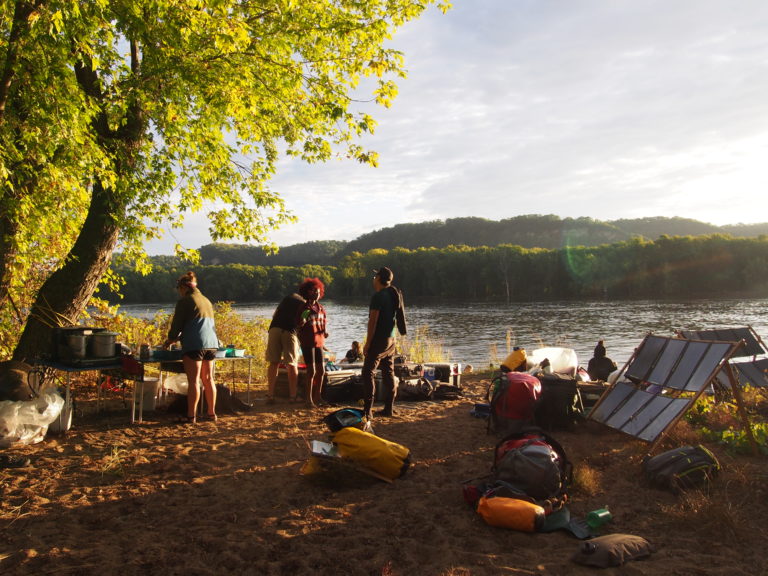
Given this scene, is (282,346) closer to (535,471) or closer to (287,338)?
(287,338)

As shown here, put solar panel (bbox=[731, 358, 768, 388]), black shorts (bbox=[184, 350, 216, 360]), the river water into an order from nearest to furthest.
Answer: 1. black shorts (bbox=[184, 350, 216, 360])
2. solar panel (bbox=[731, 358, 768, 388])
3. the river water

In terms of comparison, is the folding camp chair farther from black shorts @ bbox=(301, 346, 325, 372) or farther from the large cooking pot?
black shorts @ bbox=(301, 346, 325, 372)

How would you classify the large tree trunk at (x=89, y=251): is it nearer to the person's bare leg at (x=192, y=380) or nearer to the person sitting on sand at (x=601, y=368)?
the person's bare leg at (x=192, y=380)

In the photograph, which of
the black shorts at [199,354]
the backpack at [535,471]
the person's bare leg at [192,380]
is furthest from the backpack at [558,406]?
the person's bare leg at [192,380]

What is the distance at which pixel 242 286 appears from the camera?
7125 cm

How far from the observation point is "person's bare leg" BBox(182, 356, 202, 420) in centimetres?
583

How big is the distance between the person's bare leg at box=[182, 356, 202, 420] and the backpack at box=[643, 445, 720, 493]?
483 cm

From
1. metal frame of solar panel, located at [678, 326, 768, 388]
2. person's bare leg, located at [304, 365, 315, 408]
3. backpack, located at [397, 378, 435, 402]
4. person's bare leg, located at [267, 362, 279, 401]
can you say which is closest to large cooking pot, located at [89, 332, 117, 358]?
person's bare leg, located at [267, 362, 279, 401]

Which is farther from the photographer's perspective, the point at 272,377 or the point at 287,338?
the point at 272,377

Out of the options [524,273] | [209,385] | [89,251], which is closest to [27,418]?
[209,385]

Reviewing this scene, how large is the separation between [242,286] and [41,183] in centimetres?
6779

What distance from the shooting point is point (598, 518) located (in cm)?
354

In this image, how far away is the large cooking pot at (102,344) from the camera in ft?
18.5

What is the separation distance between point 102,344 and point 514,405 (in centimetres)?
480
